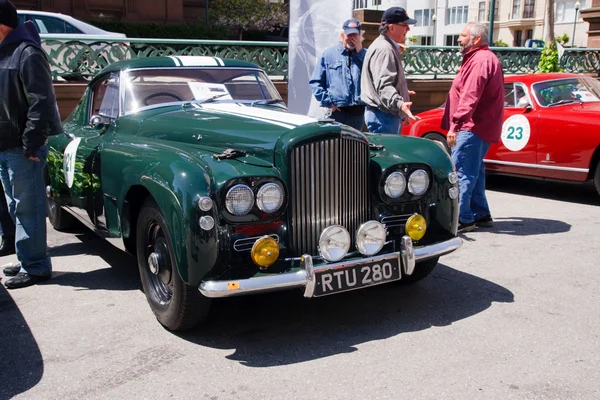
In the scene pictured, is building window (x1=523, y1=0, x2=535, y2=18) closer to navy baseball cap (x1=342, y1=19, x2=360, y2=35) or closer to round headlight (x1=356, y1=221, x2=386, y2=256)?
navy baseball cap (x1=342, y1=19, x2=360, y2=35)

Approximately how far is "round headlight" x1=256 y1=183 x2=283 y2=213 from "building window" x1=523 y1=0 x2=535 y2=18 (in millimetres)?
63266

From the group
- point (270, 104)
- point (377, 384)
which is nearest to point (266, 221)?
point (377, 384)

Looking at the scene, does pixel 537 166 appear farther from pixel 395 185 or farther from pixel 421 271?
pixel 395 185

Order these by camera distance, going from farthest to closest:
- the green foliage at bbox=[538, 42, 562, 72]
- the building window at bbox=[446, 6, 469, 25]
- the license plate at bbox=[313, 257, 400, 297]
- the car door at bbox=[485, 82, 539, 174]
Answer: the building window at bbox=[446, 6, 469, 25]
the green foliage at bbox=[538, 42, 562, 72]
the car door at bbox=[485, 82, 539, 174]
the license plate at bbox=[313, 257, 400, 297]

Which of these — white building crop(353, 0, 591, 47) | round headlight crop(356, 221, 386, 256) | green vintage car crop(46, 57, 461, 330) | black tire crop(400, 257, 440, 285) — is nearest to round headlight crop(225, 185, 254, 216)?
green vintage car crop(46, 57, 461, 330)

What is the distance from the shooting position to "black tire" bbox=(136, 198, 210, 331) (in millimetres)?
3594

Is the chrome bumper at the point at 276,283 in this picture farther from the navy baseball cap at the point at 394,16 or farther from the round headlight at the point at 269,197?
the navy baseball cap at the point at 394,16

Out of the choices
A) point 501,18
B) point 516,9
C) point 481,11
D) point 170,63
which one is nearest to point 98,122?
point 170,63

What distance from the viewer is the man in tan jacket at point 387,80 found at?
5.68 metres

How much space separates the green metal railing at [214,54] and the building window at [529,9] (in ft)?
165

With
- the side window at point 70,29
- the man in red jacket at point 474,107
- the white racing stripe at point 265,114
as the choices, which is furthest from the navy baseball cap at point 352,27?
the side window at point 70,29

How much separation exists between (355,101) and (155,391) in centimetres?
404

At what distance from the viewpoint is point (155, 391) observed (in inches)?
123

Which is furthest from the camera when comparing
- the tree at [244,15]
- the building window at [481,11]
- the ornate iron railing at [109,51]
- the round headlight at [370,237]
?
the building window at [481,11]
